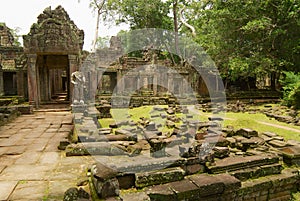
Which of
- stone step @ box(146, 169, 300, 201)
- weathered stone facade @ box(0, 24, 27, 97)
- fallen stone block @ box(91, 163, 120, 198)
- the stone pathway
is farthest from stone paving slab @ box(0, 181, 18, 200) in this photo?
weathered stone facade @ box(0, 24, 27, 97)

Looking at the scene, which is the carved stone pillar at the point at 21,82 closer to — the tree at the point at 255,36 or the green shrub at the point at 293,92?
the tree at the point at 255,36

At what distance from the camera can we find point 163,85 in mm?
22203

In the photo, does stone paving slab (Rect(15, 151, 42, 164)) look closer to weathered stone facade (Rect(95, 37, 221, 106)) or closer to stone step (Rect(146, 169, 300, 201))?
stone step (Rect(146, 169, 300, 201))

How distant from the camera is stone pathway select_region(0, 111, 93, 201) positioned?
3.12 m

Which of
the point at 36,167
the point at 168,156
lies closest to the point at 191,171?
the point at 168,156

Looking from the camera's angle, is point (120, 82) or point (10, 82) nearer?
point (10, 82)

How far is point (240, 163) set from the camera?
3.89 metres

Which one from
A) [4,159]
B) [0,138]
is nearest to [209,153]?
[4,159]

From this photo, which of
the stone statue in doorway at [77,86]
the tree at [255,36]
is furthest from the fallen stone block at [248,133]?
the tree at [255,36]

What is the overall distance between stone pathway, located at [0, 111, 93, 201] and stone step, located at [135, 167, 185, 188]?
0.87 meters

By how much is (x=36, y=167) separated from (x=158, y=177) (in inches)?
83.6

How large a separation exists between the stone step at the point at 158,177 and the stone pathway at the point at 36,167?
2.84 feet

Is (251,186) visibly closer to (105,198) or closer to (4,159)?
(105,198)

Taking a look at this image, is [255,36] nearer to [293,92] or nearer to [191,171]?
[293,92]
